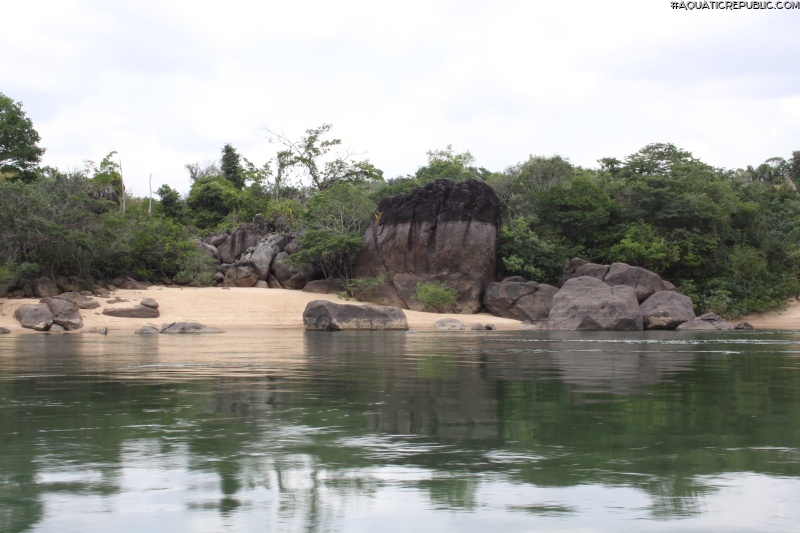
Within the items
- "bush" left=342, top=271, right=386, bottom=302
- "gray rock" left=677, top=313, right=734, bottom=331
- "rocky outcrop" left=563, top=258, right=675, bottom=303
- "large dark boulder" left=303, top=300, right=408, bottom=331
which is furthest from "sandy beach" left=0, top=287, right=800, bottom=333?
"rocky outcrop" left=563, top=258, right=675, bottom=303

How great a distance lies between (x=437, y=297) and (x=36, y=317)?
691 inches

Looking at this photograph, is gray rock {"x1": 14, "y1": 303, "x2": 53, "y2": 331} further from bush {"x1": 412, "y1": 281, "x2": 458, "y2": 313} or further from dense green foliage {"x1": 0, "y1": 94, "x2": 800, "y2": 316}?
bush {"x1": 412, "y1": 281, "x2": 458, "y2": 313}

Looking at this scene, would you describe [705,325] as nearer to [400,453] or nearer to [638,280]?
[638,280]

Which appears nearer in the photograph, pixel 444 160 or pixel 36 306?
pixel 36 306

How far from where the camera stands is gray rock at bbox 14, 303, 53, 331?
2842 centimetres

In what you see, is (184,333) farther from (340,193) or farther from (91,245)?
(340,193)

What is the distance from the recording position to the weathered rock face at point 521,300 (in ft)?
121

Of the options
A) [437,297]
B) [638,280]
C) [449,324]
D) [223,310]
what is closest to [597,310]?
[638,280]

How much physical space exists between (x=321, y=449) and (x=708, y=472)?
2507mm

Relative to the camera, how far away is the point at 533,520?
3654mm

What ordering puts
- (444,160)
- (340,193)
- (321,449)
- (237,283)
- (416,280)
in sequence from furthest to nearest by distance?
(444,160) → (340,193) → (237,283) → (416,280) → (321,449)

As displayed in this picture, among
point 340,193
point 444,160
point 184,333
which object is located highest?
point 444,160

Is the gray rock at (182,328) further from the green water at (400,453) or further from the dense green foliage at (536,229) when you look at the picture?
the green water at (400,453)

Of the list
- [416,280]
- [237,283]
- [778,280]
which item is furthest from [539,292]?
[237,283]
